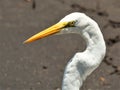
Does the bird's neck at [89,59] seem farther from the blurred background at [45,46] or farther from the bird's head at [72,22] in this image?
the blurred background at [45,46]

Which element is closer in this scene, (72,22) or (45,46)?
Answer: (72,22)

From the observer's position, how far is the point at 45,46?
6887mm

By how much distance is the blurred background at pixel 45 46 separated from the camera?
6.16 meters

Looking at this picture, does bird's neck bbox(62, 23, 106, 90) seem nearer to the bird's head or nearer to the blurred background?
the bird's head

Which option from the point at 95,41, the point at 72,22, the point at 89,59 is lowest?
the point at 89,59

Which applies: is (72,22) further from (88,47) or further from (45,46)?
(45,46)

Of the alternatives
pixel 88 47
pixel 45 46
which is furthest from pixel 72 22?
pixel 45 46

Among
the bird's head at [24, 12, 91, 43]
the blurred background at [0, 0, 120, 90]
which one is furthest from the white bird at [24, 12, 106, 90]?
the blurred background at [0, 0, 120, 90]

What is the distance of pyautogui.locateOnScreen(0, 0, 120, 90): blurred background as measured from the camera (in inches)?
242

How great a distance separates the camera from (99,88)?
19.9ft

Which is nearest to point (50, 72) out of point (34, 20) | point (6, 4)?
point (34, 20)

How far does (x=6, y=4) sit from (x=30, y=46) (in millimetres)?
1327

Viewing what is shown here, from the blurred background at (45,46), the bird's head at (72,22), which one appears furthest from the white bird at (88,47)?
the blurred background at (45,46)

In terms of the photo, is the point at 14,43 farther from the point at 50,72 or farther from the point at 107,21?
the point at 107,21
